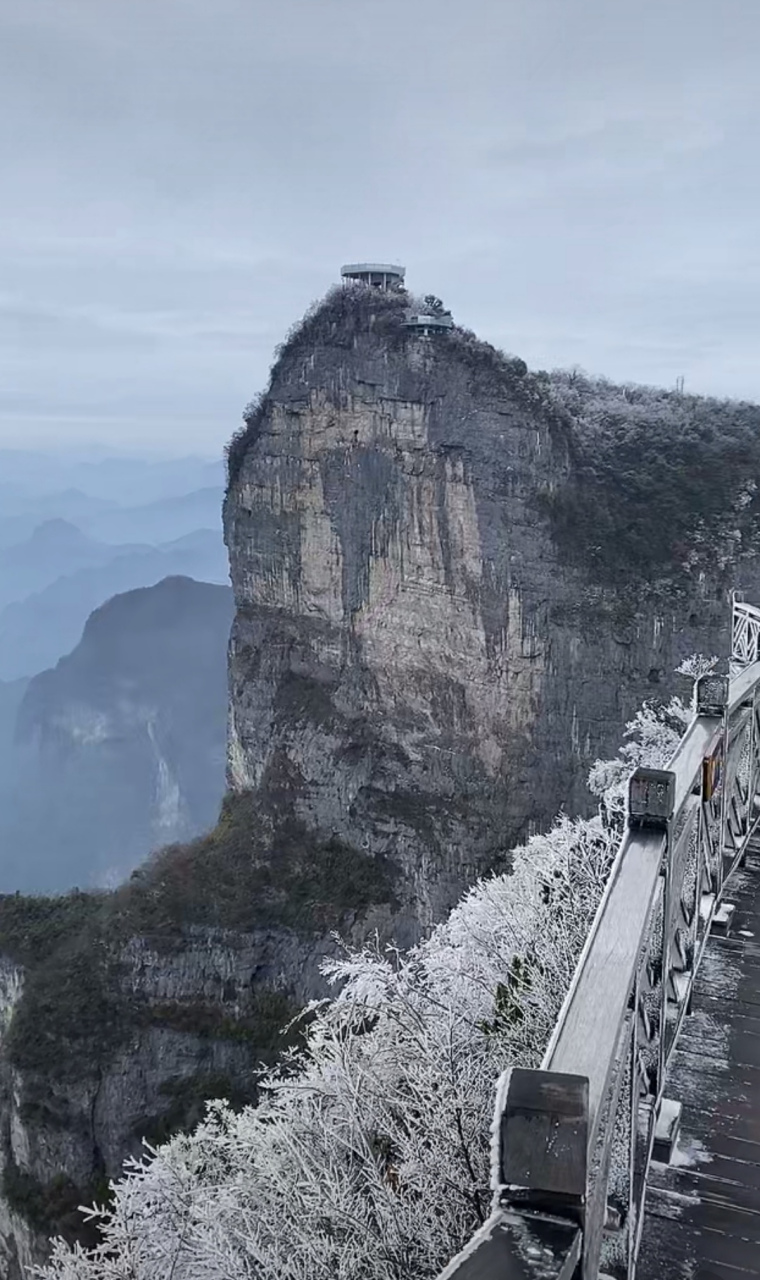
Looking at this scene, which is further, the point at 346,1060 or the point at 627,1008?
the point at 346,1060

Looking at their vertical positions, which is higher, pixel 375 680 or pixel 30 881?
pixel 375 680

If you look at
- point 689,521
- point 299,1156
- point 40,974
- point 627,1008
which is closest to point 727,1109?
point 627,1008

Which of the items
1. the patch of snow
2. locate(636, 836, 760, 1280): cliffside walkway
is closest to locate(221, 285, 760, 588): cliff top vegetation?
locate(636, 836, 760, 1280): cliffside walkway

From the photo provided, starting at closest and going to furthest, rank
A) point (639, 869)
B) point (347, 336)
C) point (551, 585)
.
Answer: point (639, 869) < point (551, 585) < point (347, 336)

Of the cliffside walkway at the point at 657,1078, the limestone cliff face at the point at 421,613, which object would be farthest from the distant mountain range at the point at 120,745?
the cliffside walkway at the point at 657,1078

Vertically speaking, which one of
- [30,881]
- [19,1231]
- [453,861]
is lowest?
[30,881]

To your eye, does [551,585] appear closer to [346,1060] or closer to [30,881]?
[346,1060]

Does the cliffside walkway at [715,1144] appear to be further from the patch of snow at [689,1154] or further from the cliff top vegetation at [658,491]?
the cliff top vegetation at [658,491]

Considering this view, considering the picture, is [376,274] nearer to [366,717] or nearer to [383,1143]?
[366,717]
